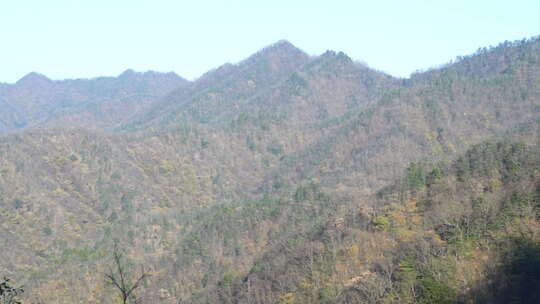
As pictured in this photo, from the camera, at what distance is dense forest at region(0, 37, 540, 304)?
202 feet

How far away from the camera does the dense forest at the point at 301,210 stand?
202 ft

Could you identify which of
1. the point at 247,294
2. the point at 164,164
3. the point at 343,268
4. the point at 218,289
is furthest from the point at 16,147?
the point at 343,268

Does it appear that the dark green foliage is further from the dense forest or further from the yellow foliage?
the yellow foliage

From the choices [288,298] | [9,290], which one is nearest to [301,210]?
[288,298]

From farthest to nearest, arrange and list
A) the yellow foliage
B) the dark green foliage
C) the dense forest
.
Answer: the yellow foliage → the dense forest → the dark green foliage

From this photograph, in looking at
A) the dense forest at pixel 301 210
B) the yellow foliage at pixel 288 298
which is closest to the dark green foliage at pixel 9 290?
the dense forest at pixel 301 210

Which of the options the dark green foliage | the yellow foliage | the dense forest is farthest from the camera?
the yellow foliage

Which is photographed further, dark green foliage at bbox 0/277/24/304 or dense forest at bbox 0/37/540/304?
dense forest at bbox 0/37/540/304

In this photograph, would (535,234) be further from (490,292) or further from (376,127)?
(376,127)

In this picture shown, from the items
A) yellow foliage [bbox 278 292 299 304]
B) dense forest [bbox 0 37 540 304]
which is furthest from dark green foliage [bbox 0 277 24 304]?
yellow foliage [bbox 278 292 299 304]

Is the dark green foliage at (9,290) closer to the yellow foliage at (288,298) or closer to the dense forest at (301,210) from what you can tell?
the dense forest at (301,210)

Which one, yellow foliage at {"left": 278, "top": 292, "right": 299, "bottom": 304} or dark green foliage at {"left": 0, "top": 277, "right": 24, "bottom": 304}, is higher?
dark green foliage at {"left": 0, "top": 277, "right": 24, "bottom": 304}

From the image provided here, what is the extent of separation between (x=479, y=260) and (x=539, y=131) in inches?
2049

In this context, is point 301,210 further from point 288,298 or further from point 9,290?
point 9,290
